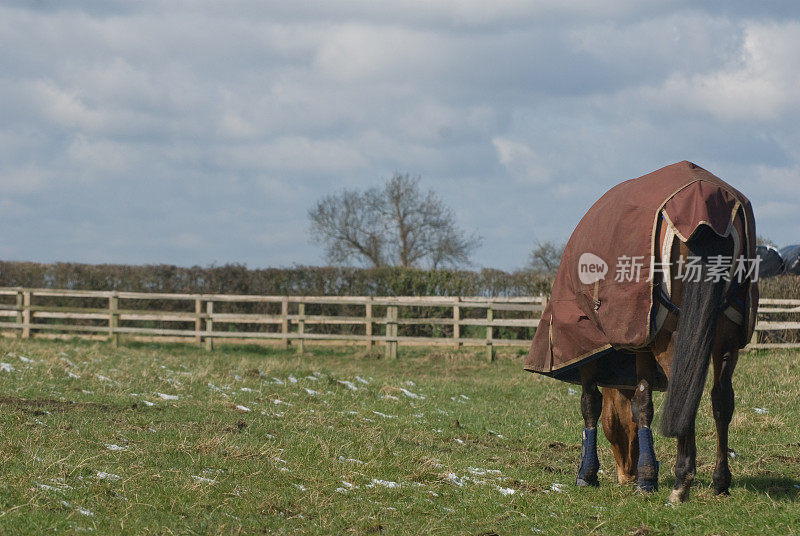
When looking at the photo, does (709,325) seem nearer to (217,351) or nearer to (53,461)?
(53,461)

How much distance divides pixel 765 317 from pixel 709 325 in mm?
13984

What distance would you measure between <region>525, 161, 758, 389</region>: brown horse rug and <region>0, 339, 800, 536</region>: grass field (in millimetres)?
1045

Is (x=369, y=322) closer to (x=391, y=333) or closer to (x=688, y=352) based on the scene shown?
(x=391, y=333)

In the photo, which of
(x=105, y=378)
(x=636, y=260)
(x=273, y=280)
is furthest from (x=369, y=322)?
(x=636, y=260)

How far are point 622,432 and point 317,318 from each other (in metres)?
12.6

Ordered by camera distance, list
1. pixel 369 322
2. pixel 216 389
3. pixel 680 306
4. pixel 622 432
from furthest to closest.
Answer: pixel 369 322, pixel 216 389, pixel 622 432, pixel 680 306

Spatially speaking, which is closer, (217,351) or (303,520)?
(303,520)

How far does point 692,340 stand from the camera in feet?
14.7

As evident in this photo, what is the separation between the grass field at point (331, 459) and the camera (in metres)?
4.21

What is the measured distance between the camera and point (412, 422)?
8.27 metres

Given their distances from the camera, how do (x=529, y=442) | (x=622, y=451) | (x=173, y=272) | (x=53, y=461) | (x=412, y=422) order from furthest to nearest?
1. (x=173, y=272)
2. (x=412, y=422)
3. (x=529, y=442)
4. (x=622, y=451)
5. (x=53, y=461)

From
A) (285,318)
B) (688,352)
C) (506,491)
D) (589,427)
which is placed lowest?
(506,491)

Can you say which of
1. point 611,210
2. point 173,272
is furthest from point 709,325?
point 173,272

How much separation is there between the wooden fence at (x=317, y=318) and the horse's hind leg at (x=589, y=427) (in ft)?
34.5
